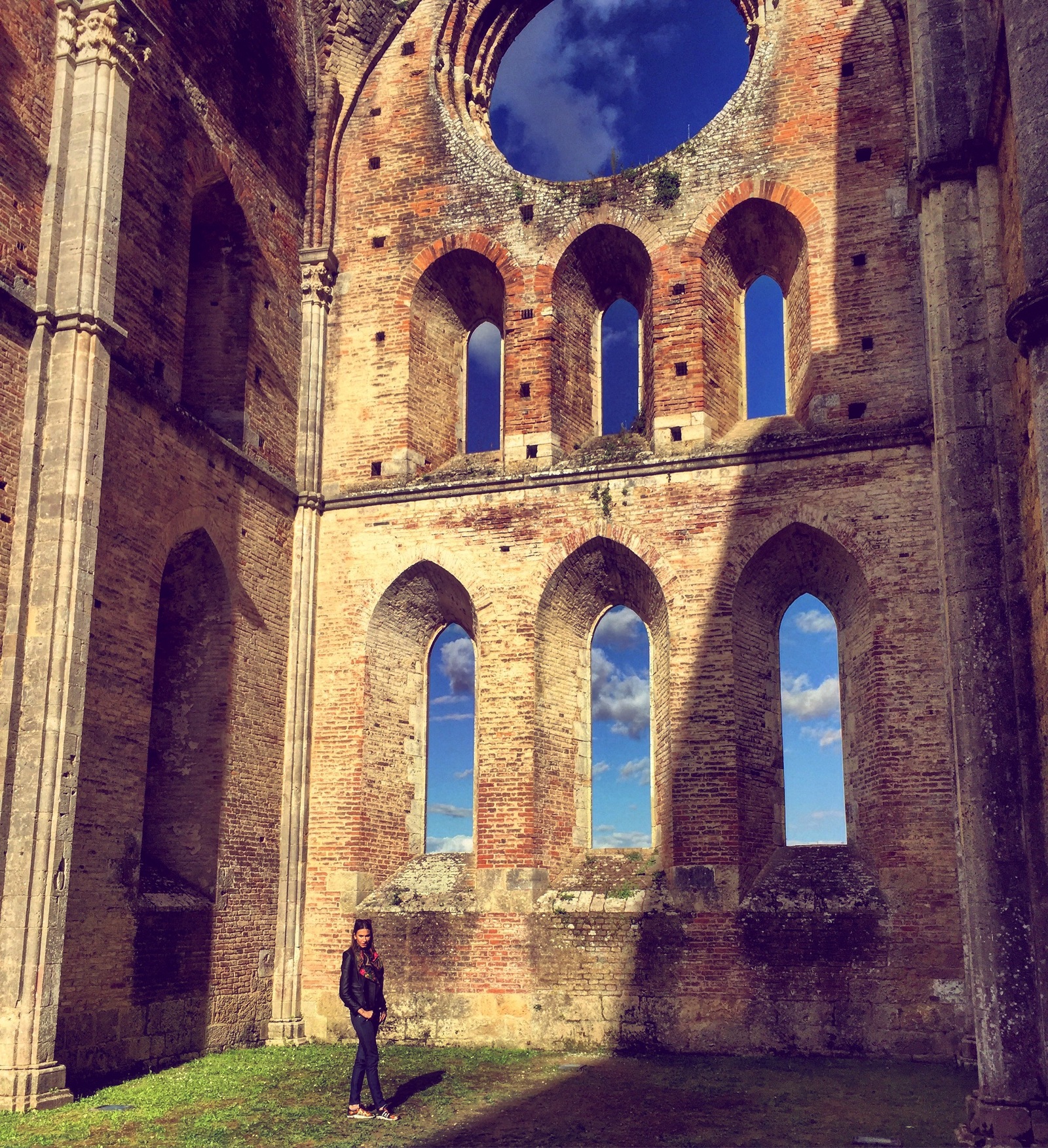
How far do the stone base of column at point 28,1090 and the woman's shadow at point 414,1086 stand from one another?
Answer: 2530 millimetres

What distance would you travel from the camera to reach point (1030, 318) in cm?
723

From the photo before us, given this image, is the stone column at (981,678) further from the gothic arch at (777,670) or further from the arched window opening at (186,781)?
the arched window opening at (186,781)

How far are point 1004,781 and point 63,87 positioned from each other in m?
9.76

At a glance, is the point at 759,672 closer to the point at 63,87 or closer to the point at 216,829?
the point at 216,829

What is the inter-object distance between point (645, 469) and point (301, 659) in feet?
15.0

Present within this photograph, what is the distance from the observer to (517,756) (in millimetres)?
13414

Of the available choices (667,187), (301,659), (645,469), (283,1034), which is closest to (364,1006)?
(283,1034)

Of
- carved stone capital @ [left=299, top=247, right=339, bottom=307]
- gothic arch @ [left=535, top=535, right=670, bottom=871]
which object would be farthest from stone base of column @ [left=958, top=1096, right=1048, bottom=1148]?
carved stone capital @ [left=299, top=247, right=339, bottom=307]

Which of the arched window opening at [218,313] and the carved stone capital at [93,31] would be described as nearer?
the carved stone capital at [93,31]

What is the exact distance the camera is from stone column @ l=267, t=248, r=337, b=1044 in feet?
43.4

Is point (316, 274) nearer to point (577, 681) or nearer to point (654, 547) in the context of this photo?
point (654, 547)

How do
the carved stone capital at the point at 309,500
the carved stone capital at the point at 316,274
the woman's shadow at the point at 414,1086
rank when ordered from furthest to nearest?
the carved stone capital at the point at 316,274 < the carved stone capital at the point at 309,500 < the woman's shadow at the point at 414,1086

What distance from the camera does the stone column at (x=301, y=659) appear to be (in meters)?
13.2

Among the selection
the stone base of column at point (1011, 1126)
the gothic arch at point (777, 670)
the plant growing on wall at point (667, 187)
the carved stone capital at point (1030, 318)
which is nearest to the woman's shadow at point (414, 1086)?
the gothic arch at point (777, 670)
